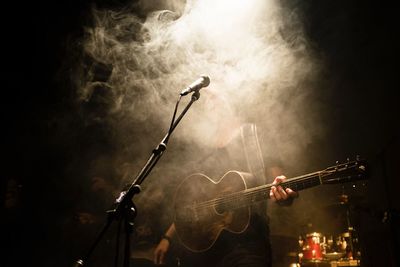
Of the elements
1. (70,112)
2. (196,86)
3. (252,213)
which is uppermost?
(70,112)

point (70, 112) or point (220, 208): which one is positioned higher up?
point (70, 112)

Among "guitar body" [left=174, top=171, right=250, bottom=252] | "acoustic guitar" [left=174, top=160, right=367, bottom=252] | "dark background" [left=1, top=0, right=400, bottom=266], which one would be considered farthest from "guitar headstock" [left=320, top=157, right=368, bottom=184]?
"dark background" [left=1, top=0, right=400, bottom=266]

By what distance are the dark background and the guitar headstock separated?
222cm

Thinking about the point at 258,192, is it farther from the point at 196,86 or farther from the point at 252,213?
the point at 196,86

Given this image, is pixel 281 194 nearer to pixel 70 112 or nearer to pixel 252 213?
pixel 252 213

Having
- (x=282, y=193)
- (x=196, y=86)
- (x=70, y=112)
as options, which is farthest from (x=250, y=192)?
(x=70, y=112)

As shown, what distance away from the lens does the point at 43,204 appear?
17.1ft

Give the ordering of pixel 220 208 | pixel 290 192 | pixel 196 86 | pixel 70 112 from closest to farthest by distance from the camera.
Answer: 1. pixel 196 86
2. pixel 290 192
3. pixel 220 208
4. pixel 70 112

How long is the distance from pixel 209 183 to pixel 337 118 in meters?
2.90

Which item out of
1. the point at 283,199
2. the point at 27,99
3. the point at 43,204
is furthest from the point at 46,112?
the point at 283,199

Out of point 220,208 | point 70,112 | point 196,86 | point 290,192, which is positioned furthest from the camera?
point 70,112

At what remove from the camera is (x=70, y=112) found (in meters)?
5.29

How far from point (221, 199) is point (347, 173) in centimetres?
128

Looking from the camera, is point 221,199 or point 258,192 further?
point 221,199
